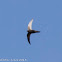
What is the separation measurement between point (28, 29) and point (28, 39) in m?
3.75

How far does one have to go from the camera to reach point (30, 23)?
116 feet

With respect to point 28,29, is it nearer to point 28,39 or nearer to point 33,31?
point 33,31

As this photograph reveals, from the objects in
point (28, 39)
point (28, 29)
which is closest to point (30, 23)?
point (28, 29)

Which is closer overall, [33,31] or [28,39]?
[33,31]

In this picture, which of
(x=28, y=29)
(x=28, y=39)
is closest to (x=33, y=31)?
(x=28, y=29)

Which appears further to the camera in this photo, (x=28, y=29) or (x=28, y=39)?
(x=28, y=39)

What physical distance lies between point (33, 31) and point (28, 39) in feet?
12.7

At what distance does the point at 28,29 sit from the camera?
35.5 m

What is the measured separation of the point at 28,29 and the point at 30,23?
1.30 meters

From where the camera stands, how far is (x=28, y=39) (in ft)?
126

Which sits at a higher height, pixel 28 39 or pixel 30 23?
pixel 30 23

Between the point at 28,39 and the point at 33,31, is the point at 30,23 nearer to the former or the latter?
the point at 33,31

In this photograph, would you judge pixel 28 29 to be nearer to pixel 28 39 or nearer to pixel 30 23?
pixel 30 23

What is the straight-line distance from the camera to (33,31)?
3525 centimetres
